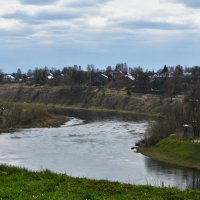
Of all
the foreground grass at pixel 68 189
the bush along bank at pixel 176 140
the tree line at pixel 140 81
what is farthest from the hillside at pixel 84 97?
the foreground grass at pixel 68 189

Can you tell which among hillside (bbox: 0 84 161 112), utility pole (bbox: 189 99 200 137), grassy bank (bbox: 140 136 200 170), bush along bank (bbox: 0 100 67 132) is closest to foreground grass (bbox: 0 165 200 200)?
grassy bank (bbox: 140 136 200 170)

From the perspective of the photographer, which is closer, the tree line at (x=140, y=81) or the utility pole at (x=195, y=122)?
the utility pole at (x=195, y=122)

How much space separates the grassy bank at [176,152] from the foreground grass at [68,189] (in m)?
39.0

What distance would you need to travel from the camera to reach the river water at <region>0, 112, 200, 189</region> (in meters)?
43.1

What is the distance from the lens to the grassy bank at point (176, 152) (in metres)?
53.8

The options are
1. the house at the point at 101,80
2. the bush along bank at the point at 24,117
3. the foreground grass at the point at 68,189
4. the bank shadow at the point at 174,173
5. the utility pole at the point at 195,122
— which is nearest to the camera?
the foreground grass at the point at 68,189

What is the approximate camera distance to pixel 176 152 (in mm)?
58156

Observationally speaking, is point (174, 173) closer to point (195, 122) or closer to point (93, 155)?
point (93, 155)

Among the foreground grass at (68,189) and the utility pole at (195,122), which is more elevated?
the foreground grass at (68,189)

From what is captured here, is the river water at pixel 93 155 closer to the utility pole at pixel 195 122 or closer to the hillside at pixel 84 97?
the utility pole at pixel 195 122

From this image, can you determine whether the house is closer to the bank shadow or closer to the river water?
the river water

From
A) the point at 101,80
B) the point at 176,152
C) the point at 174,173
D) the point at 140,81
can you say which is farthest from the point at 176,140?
the point at 101,80

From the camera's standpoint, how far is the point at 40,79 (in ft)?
601

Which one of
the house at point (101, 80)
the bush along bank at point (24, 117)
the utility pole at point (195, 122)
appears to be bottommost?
the bush along bank at point (24, 117)
